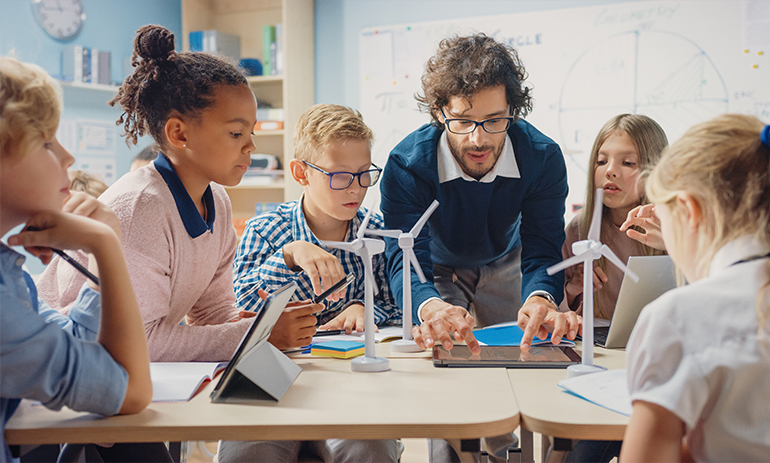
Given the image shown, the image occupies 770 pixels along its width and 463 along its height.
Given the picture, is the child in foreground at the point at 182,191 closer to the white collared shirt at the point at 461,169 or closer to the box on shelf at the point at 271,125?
the white collared shirt at the point at 461,169

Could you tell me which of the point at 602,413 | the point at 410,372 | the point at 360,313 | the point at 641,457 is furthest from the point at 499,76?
the point at 641,457

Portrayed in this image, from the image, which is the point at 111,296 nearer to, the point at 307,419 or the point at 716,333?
the point at 307,419

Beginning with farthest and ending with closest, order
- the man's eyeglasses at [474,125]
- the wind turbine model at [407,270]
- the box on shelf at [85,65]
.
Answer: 1. the box on shelf at [85,65]
2. the man's eyeglasses at [474,125]
3. the wind turbine model at [407,270]

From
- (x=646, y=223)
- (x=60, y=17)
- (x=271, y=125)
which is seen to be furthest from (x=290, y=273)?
(x=60, y=17)

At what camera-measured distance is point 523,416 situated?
902 millimetres

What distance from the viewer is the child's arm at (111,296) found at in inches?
35.2

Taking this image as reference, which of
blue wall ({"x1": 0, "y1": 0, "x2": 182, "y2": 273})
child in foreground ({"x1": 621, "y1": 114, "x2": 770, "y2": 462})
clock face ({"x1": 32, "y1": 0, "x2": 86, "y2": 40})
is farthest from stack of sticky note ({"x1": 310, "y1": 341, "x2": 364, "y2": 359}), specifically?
clock face ({"x1": 32, "y1": 0, "x2": 86, "y2": 40})

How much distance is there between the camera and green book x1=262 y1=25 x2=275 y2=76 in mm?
3988

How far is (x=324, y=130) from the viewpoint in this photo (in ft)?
6.08

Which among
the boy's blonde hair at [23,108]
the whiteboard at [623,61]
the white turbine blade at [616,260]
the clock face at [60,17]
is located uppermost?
the clock face at [60,17]

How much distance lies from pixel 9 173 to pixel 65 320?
309 mm

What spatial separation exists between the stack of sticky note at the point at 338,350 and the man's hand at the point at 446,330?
0.42 ft

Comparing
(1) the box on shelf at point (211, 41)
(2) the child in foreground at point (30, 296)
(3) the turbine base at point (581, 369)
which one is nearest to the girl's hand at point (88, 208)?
(2) the child in foreground at point (30, 296)

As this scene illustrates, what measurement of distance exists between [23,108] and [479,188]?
125 cm
